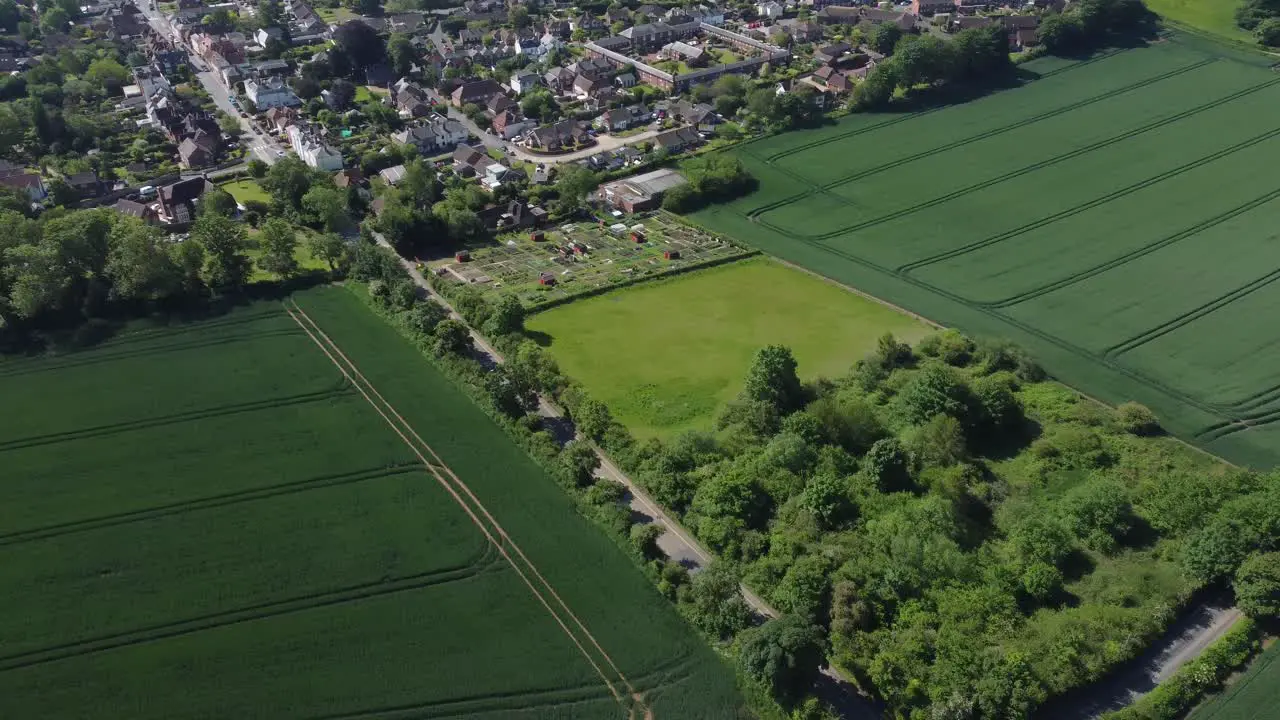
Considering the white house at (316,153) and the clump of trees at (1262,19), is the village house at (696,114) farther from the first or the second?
the clump of trees at (1262,19)

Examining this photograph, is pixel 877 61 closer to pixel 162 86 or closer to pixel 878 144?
pixel 878 144

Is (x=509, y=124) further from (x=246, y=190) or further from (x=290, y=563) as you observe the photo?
(x=290, y=563)

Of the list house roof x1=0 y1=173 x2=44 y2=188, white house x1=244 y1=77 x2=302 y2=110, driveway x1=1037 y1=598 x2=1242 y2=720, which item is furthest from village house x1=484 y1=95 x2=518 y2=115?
driveway x1=1037 y1=598 x2=1242 y2=720

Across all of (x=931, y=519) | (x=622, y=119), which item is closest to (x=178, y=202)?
(x=622, y=119)

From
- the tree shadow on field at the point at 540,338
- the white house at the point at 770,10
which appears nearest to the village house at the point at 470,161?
the tree shadow on field at the point at 540,338

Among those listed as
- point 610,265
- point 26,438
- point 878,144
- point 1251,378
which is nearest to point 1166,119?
point 878,144

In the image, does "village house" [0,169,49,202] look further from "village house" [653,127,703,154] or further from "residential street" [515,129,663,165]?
"village house" [653,127,703,154]
